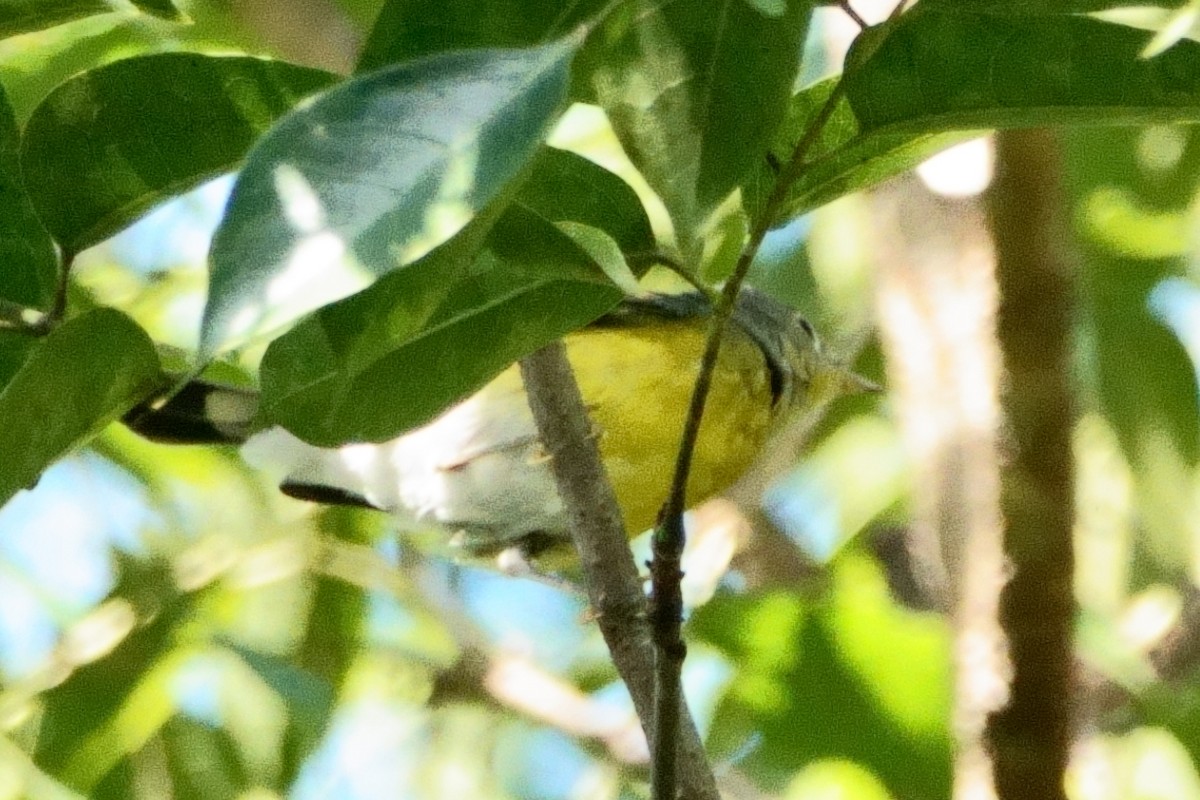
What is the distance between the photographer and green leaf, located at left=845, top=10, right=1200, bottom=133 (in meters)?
0.58

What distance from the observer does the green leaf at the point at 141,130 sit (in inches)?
24.1

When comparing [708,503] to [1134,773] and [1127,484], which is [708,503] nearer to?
[1127,484]

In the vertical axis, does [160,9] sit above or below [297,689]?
below

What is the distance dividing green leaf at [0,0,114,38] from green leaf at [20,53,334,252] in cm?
5

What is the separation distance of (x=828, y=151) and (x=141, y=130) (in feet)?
0.91

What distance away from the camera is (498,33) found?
1.82ft

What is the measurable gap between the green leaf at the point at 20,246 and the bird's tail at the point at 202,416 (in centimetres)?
104

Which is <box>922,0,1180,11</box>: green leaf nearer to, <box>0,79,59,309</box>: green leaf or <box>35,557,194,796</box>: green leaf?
<box>0,79,59,309</box>: green leaf

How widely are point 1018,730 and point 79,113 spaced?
32.6 inches

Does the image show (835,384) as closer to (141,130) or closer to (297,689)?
(297,689)

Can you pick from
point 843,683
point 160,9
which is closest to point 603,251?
point 160,9

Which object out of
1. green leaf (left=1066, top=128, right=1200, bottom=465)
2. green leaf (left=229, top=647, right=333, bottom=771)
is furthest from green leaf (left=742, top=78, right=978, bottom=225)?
green leaf (left=1066, top=128, right=1200, bottom=465)

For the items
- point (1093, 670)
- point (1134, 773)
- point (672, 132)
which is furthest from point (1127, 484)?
point (672, 132)

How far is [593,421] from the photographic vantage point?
73.4 inches
